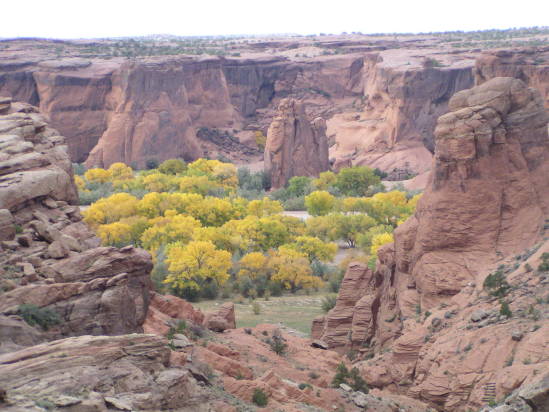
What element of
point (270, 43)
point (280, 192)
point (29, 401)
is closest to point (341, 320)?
point (29, 401)

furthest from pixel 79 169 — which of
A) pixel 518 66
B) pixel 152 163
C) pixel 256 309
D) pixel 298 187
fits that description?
pixel 256 309

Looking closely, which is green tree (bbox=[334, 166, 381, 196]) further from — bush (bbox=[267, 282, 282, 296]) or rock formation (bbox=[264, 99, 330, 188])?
bush (bbox=[267, 282, 282, 296])

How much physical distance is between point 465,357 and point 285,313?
20.5m

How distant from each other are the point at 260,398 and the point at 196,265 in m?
27.5

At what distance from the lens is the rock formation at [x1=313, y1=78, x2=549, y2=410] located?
25250 mm

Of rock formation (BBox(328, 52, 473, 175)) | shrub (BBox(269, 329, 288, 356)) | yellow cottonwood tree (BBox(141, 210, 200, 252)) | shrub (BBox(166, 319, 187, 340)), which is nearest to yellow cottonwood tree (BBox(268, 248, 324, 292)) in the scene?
yellow cottonwood tree (BBox(141, 210, 200, 252))

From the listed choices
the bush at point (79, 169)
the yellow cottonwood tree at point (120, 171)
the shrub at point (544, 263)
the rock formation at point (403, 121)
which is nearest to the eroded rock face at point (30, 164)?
the shrub at point (544, 263)

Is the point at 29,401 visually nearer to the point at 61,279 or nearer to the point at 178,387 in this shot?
the point at 178,387

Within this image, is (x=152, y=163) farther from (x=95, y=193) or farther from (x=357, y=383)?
(x=357, y=383)

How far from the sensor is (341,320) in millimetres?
32688

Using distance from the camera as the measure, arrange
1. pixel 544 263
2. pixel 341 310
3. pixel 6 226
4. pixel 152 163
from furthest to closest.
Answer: pixel 152 163, pixel 341 310, pixel 544 263, pixel 6 226

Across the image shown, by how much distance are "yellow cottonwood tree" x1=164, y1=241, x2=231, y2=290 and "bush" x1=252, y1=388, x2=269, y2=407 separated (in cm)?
2586

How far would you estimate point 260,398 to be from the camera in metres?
19.7

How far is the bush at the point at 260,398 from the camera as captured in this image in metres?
19.7
